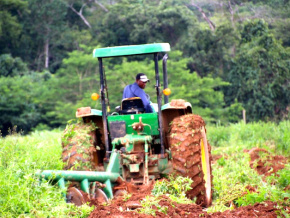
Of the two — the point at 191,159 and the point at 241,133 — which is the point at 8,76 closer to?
the point at 241,133

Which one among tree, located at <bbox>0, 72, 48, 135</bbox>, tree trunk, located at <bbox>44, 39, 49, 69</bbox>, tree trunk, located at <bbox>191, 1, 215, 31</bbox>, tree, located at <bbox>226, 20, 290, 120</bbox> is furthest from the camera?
tree trunk, located at <bbox>44, 39, 49, 69</bbox>

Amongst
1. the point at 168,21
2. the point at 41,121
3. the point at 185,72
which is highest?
the point at 168,21

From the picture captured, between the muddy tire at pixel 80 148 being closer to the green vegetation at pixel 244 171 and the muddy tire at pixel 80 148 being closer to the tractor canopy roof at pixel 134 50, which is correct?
the tractor canopy roof at pixel 134 50

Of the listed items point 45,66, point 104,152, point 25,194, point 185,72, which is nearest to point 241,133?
point 104,152

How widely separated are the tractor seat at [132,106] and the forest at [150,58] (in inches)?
572

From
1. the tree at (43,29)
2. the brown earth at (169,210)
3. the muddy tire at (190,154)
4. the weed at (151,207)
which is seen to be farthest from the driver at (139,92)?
the tree at (43,29)

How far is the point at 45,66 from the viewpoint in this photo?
1586 inches

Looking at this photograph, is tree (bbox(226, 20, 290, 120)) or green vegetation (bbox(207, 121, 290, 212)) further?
tree (bbox(226, 20, 290, 120))

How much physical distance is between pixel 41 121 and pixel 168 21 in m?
10.6

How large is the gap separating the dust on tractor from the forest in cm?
1458

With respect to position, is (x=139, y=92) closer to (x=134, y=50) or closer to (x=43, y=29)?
(x=134, y=50)

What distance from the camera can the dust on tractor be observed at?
23.2 ft

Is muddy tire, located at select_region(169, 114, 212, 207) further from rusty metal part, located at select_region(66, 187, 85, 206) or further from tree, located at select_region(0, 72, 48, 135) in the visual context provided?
tree, located at select_region(0, 72, 48, 135)

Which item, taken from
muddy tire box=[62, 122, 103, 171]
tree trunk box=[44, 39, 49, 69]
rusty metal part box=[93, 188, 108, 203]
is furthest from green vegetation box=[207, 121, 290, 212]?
tree trunk box=[44, 39, 49, 69]
